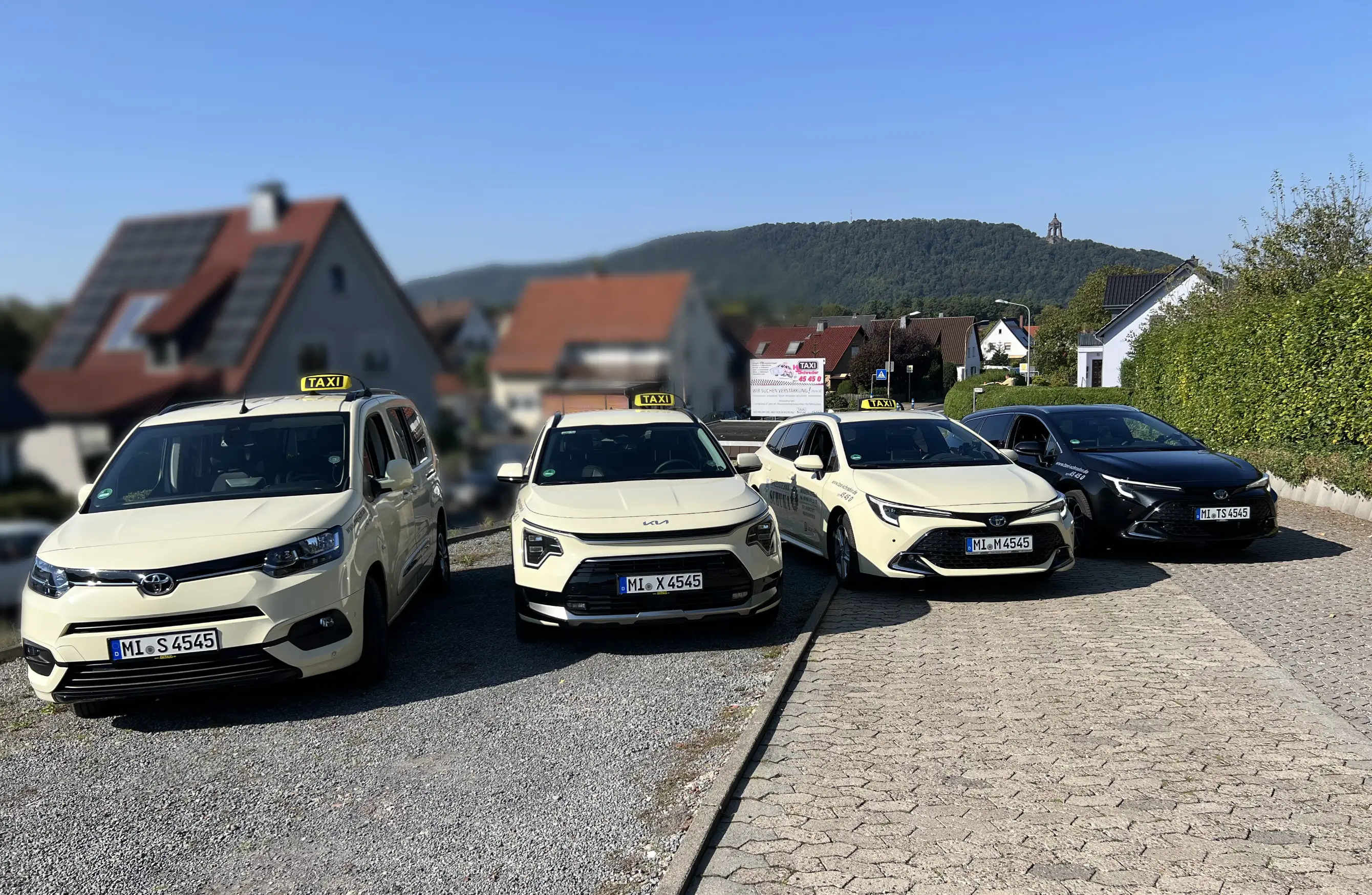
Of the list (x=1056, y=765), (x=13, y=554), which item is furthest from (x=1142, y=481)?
(x=13, y=554)

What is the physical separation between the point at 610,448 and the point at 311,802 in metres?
3.99

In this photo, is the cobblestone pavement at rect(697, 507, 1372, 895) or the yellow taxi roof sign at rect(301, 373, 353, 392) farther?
the yellow taxi roof sign at rect(301, 373, 353, 392)

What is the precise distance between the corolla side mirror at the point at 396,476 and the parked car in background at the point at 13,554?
4568 mm

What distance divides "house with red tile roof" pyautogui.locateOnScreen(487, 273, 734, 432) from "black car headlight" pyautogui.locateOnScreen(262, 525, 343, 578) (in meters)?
7.87

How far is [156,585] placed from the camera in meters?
5.12

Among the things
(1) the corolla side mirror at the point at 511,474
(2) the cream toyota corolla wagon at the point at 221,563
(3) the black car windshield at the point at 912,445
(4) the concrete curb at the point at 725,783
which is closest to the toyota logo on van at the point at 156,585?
(2) the cream toyota corolla wagon at the point at 221,563

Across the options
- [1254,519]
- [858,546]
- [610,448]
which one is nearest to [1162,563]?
[1254,519]

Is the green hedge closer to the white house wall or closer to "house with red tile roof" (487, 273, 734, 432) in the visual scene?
"house with red tile roof" (487, 273, 734, 432)

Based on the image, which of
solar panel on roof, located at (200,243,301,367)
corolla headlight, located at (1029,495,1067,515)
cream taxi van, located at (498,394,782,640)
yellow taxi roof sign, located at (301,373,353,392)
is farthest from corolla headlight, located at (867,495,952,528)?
solar panel on roof, located at (200,243,301,367)

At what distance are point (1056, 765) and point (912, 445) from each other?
16.8 ft

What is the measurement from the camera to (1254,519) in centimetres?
911

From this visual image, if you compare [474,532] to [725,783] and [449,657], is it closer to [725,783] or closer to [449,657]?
[449,657]

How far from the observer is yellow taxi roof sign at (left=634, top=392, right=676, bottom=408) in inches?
363

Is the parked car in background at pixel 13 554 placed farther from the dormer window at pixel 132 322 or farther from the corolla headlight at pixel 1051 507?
the corolla headlight at pixel 1051 507
